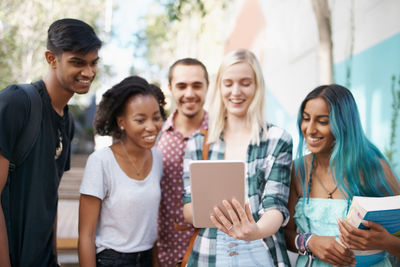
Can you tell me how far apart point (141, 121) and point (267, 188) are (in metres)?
0.92

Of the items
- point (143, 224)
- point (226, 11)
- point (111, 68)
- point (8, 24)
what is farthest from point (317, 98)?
point (111, 68)

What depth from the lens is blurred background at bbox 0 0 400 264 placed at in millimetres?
3580

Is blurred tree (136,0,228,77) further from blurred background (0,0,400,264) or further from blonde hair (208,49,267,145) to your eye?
blonde hair (208,49,267,145)

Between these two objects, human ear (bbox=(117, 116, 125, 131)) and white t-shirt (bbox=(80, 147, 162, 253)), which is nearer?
white t-shirt (bbox=(80, 147, 162, 253))

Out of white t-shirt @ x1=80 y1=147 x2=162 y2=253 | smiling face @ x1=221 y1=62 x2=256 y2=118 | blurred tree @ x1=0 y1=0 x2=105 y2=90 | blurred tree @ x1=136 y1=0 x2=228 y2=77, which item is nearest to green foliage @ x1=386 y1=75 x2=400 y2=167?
smiling face @ x1=221 y1=62 x2=256 y2=118

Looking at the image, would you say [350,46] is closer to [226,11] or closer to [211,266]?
[211,266]

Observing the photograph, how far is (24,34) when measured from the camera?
11.8 metres

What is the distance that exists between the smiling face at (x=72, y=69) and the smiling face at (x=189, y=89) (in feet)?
3.25

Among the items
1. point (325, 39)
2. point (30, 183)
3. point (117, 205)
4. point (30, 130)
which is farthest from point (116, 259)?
point (325, 39)

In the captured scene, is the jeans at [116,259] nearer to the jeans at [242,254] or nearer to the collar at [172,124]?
the jeans at [242,254]

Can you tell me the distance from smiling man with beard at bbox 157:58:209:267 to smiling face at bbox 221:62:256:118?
0.75m

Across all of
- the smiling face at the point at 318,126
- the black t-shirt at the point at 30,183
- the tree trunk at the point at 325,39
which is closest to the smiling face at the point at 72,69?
the black t-shirt at the point at 30,183

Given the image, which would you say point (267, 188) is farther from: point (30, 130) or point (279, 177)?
point (30, 130)

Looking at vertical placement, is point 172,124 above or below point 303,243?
above
